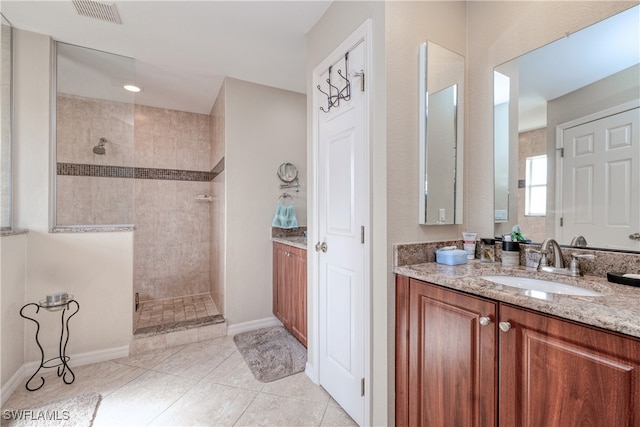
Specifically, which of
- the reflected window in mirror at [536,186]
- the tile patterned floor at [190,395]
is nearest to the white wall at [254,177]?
the tile patterned floor at [190,395]

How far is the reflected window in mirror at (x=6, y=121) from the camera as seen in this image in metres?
1.88

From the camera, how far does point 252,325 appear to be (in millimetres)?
2822

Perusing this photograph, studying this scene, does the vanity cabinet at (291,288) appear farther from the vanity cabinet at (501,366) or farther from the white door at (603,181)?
the white door at (603,181)

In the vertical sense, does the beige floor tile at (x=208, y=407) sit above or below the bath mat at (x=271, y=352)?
below

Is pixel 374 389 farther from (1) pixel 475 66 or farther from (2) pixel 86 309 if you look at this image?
(2) pixel 86 309

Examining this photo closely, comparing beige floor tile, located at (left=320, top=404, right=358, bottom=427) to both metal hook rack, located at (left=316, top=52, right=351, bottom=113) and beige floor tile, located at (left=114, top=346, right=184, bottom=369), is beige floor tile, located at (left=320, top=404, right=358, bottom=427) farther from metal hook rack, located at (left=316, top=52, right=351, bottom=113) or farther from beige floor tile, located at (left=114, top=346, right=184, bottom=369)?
metal hook rack, located at (left=316, top=52, right=351, bottom=113)

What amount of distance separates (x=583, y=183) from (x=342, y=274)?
4.06 feet

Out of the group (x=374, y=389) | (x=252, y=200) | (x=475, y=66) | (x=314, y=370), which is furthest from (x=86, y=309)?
(x=475, y=66)

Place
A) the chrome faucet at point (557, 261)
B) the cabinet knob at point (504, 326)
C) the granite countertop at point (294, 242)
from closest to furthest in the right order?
the cabinet knob at point (504, 326)
the chrome faucet at point (557, 261)
the granite countertop at point (294, 242)

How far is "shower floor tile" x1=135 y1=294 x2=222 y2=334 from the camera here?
2655 millimetres

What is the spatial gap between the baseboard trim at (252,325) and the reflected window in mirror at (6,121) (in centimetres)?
184

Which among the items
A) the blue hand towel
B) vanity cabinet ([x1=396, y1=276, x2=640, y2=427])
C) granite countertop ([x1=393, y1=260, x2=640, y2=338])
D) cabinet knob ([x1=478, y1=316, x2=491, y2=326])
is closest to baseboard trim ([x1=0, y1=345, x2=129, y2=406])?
the blue hand towel

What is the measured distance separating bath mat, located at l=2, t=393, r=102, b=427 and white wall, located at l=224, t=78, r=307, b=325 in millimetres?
1181

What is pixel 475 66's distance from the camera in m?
1.63
